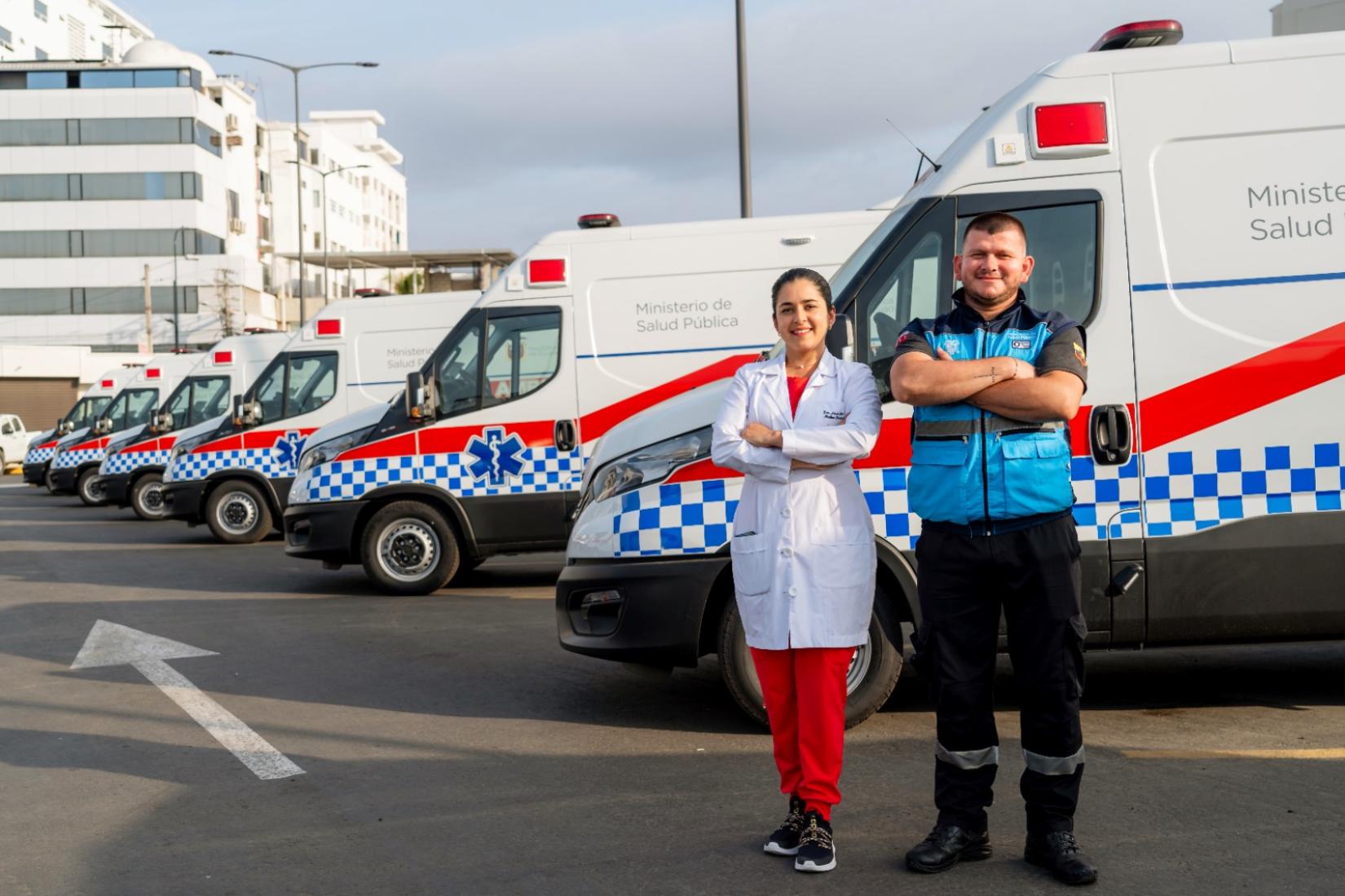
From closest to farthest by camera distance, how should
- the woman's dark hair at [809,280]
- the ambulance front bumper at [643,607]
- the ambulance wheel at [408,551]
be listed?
the woman's dark hair at [809,280], the ambulance front bumper at [643,607], the ambulance wheel at [408,551]

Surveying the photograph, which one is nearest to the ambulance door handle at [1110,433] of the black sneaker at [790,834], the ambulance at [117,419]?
the black sneaker at [790,834]

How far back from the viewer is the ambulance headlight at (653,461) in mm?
5953

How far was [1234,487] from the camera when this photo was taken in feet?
19.0

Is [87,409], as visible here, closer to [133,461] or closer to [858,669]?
[133,461]

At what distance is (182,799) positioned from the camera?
5.26m

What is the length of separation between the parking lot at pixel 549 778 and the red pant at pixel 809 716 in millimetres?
246

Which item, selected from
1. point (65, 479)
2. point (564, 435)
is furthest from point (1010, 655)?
point (65, 479)

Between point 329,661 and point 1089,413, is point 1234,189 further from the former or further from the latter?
point 329,661

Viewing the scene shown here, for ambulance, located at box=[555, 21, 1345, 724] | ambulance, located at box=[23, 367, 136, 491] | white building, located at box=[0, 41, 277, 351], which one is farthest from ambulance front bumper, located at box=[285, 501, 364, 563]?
white building, located at box=[0, 41, 277, 351]

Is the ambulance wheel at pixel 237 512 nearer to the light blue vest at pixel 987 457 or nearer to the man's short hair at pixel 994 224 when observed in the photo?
the light blue vest at pixel 987 457

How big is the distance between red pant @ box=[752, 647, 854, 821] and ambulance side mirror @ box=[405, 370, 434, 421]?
6.86 meters

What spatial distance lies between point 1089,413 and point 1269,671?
2234 mm

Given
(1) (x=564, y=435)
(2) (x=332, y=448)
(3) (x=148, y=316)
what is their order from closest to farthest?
1. (1) (x=564, y=435)
2. (2) (x=332, y=448)
3. (3) (x=148, y=316)

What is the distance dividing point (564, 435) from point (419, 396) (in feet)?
3.73
